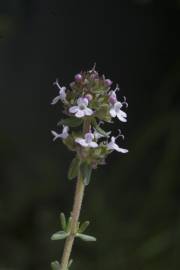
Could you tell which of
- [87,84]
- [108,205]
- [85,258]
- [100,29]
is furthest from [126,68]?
[87,84]

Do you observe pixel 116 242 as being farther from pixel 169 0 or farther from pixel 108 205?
pixel 169 0

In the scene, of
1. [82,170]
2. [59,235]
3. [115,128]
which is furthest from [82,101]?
[115,128]

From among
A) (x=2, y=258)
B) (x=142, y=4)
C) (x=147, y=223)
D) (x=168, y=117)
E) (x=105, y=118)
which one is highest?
(x=142, y=4)

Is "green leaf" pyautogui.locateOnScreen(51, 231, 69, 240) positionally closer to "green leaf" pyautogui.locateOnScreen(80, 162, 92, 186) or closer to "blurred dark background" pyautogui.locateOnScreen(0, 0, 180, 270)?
"green leaf" pyautogui.locateOnScreen(80, 162, 92, 186)

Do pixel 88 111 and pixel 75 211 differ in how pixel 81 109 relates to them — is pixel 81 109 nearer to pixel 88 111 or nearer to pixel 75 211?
pixel 88 111

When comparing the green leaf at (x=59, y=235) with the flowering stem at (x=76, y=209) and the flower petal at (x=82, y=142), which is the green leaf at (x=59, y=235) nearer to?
the flowering stem at (x=76, y=209)
